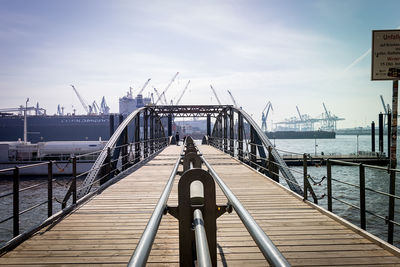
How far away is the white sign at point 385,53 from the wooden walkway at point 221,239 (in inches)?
97.4

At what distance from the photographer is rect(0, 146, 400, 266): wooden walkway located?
384 cm

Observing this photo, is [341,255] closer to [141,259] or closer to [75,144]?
[141,259]

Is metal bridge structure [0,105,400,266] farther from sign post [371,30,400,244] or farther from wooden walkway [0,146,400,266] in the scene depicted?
sign post [371,30,400,244]

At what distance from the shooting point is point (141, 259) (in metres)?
1.45

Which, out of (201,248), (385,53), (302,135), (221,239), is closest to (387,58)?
(385,53)

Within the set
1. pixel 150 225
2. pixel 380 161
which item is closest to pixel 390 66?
pixel 150 225

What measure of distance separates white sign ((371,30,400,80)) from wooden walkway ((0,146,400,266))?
→ 2.47 meters

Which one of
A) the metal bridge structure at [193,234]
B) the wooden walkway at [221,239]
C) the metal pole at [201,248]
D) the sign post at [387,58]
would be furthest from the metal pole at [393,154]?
the metal pole at [201,248]

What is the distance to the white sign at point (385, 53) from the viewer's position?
4.88m

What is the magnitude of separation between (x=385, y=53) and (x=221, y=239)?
3.84 metres

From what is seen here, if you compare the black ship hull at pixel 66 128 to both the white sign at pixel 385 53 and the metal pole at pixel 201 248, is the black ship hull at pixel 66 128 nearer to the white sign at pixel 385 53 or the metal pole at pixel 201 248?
the white sign at pixel 385 53

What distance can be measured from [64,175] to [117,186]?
116 feet

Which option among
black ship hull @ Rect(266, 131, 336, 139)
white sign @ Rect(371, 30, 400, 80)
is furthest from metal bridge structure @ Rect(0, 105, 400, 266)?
black ship hull @ Rect(266, 131, 336, 139)

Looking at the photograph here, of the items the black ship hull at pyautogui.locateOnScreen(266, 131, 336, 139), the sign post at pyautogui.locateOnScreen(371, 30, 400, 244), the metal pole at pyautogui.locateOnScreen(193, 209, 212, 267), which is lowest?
the black ship hull at pyautogui.locateOnScreen(266, 131, 336, 139)
